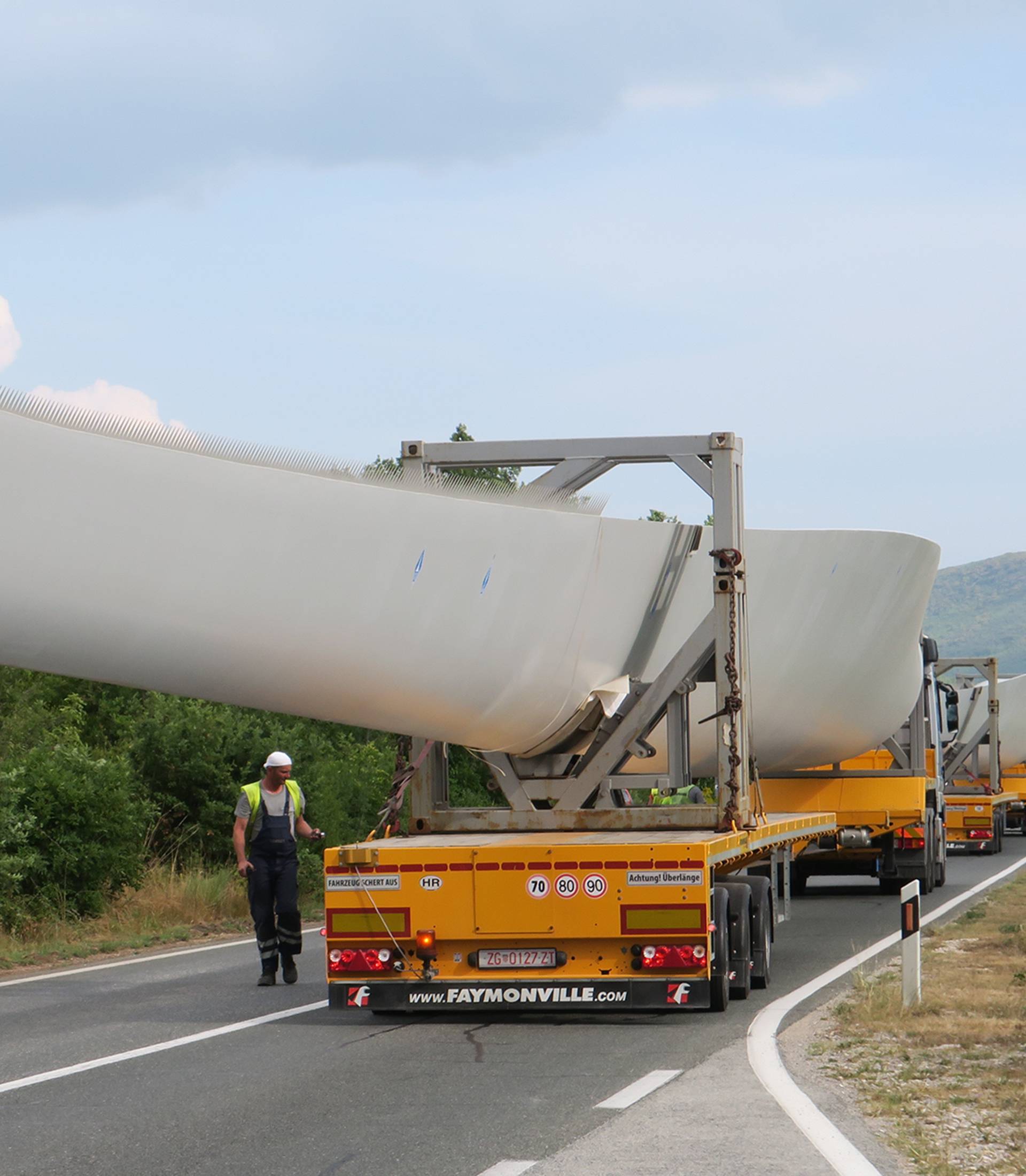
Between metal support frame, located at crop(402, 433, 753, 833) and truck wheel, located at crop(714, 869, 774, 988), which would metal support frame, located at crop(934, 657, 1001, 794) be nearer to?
truck wheel, located at crop(714, 869, 774, 988)

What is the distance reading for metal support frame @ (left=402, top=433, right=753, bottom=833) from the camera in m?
12.3

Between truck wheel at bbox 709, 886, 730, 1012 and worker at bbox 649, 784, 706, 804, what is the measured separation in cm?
186

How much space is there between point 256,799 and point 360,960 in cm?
244

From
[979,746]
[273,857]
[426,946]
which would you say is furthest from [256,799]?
[979,746]

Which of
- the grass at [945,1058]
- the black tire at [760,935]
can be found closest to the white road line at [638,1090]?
the grass at [945,1058]

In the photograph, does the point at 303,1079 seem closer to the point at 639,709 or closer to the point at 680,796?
the point at 639,709

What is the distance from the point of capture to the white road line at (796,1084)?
6980 mm

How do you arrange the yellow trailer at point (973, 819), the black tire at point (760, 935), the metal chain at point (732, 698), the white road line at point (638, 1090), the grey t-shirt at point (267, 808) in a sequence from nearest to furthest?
the white road line at point (638, 1090) < the metal chain at point (732, 698) < the black tire at point (760, 935) < the grey t-shirt at point (267, 808) < the yellow trailer at point (973, 819)

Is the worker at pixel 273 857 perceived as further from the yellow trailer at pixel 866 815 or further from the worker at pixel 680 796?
the yellow trailer at pixel 866 815

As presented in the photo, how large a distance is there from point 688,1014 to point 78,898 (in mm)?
9220

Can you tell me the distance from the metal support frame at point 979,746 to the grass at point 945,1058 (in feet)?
67.6

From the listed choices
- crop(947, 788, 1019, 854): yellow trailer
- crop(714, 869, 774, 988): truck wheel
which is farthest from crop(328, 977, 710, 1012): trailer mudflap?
crop(947, 788, 1019, 854): yellow trailer

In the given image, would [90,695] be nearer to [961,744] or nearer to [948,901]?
[948,901]

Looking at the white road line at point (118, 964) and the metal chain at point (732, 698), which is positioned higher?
the metal chain at point (732, 698)
